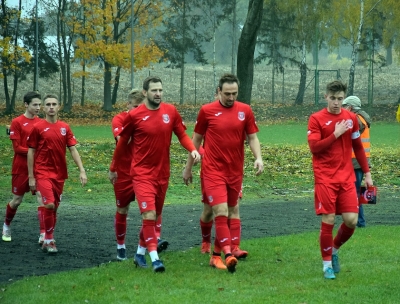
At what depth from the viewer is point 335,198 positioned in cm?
873

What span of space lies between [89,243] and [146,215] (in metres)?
2.82

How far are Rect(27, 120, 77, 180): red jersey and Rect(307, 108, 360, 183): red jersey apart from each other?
148 inches

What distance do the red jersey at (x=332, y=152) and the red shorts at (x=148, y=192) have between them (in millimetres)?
1787

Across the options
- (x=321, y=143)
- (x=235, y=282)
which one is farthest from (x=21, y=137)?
(x=321, y=143)

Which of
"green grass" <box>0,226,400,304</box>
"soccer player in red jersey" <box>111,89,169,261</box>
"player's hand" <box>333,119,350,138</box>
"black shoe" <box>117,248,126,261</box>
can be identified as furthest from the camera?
"black shoe" <box>117,248,126,261</box>

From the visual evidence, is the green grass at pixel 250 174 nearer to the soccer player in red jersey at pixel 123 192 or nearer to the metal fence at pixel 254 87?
the soccer player in red jersey at pixel 123 192

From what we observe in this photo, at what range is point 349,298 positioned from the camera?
7.69m

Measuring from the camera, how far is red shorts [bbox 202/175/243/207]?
9.44m

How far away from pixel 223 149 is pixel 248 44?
1908 cm

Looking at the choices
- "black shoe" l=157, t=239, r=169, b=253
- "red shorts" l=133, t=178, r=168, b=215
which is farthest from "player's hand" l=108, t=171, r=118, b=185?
"black shoe" l=157, t=239, r=169, b=253

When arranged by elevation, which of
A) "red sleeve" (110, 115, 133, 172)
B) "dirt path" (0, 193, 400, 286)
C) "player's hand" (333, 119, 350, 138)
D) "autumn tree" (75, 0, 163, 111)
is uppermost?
"autumn tree" (75, 0, 163, 111)

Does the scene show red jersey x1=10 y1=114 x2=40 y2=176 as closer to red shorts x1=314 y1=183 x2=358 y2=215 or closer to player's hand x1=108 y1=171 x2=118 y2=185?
player's hand x1=108 y1=171 x2=118 y2=185

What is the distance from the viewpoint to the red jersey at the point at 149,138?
9336 millimetres

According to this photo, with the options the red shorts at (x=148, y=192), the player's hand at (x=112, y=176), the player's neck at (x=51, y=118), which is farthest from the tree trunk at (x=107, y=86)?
the red shorts at (x=148, y=192)
